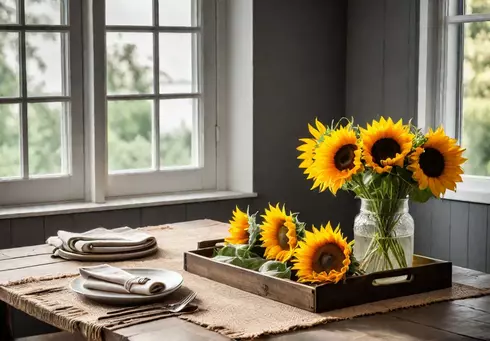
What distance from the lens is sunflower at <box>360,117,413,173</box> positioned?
80.7 inches

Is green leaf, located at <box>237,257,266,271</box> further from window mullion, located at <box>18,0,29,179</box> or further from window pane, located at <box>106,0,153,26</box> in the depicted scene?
window pane, located at <box>106,0,153,26</box>

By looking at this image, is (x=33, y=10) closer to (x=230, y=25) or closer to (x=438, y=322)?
(x=230, y=25)

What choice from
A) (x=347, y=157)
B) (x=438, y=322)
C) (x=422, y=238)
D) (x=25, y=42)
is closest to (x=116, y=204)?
(x=25, y=42)

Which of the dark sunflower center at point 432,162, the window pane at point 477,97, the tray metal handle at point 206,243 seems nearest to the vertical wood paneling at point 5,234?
the tray metal handle at point 206,243

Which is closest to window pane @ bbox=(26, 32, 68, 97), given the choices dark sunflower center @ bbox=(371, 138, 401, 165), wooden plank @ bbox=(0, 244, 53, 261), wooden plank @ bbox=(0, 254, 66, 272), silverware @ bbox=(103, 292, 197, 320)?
wooden plank @ bbox=(0, 244, 53, 261)

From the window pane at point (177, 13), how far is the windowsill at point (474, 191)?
145 centimetres

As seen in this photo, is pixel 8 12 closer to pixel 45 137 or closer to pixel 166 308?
pixel 45 137

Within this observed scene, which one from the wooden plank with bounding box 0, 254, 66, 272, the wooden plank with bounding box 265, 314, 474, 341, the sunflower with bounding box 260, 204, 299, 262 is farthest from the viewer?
the wooden plank with bounding box 0, 254, 66, 272

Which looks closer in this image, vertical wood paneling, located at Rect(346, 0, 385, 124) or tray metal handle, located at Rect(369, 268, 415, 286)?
tray metal handle, located at Rect(369, 268, 415, 286)

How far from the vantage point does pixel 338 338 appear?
1.76 meters

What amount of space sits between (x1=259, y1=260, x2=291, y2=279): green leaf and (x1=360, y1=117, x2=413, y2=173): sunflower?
1.09 ft

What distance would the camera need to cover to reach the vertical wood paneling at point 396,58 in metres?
3.95

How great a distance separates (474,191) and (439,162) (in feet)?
5.45

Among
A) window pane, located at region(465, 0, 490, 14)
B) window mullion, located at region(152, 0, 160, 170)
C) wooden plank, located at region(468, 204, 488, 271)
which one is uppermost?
window pane, located at region(465, 0, 490, 14)
